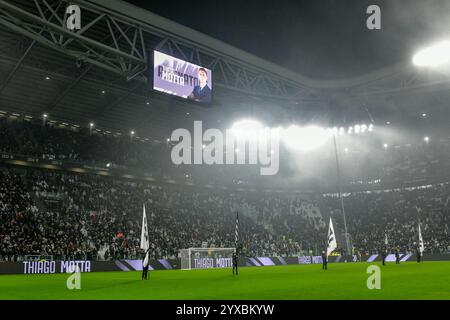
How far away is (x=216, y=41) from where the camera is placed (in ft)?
106

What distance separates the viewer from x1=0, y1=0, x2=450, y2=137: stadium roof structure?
2736cm

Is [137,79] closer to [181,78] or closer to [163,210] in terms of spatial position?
[181,78]

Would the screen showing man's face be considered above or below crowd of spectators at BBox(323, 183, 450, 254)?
above

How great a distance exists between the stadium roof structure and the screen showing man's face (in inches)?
54.0

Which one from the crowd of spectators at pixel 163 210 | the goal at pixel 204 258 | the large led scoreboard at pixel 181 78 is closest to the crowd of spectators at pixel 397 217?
the crowd of spectators at pixel 163 210

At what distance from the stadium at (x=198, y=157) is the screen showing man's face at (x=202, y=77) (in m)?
0.08

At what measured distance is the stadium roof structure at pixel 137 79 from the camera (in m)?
27.4

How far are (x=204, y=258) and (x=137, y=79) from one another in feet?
65.1

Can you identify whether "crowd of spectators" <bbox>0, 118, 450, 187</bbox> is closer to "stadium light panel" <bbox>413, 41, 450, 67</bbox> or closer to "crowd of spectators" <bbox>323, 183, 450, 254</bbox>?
"crowd of spectators" <bbox>323, 183, 450, 254</bbox>

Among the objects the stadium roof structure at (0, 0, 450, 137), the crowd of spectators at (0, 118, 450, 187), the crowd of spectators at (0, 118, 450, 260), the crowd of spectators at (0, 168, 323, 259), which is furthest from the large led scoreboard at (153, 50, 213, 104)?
the crowd of spectators at (0, 118, 450, 187)

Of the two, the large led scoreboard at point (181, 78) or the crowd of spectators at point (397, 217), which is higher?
the large led scoreboard at point (181, 78)

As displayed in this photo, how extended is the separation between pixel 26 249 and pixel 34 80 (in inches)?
Result: 561

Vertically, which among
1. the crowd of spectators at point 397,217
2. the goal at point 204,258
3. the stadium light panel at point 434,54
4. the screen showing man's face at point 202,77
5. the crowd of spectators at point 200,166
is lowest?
the goal at point 204,258

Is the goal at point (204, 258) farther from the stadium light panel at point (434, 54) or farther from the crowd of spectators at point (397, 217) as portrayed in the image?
the stadium light panel at point (434, 54)
